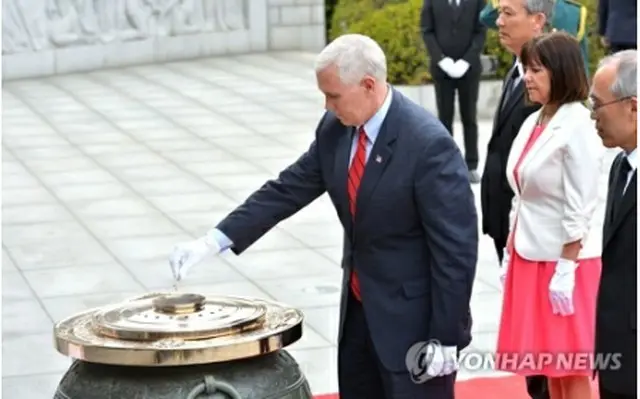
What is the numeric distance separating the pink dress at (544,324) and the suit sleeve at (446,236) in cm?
97

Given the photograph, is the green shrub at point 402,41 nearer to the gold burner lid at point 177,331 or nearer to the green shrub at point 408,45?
the green shrub at point 408,45

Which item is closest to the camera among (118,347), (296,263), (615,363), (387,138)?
(118,347)

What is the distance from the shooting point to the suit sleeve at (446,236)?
4.42m

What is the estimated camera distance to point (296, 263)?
356 inches

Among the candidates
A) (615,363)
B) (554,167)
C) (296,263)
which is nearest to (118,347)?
(615,363)

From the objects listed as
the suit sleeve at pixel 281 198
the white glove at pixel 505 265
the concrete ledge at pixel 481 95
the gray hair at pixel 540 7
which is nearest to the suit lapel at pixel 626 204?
the suit sleeve at pixel 281 198

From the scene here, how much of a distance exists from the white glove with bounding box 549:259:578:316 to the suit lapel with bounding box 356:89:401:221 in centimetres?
108

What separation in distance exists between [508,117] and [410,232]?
1.53 meters

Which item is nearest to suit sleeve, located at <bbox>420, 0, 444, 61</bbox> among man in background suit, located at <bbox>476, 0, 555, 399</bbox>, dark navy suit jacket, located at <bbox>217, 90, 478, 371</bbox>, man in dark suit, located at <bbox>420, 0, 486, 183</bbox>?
man in dark suit, located at <bbox>420, 0, 486, 183</bbox>

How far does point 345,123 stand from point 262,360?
0.88m

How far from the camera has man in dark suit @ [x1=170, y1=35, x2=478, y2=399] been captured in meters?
4.43

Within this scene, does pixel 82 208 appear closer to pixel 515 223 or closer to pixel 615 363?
pixel 515 223

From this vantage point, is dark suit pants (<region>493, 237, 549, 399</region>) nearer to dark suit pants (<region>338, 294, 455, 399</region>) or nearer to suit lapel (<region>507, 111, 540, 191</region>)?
suit lapel (<region>507, 111, 540, 191</region>)

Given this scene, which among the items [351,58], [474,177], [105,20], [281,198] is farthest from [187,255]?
[105,20]
